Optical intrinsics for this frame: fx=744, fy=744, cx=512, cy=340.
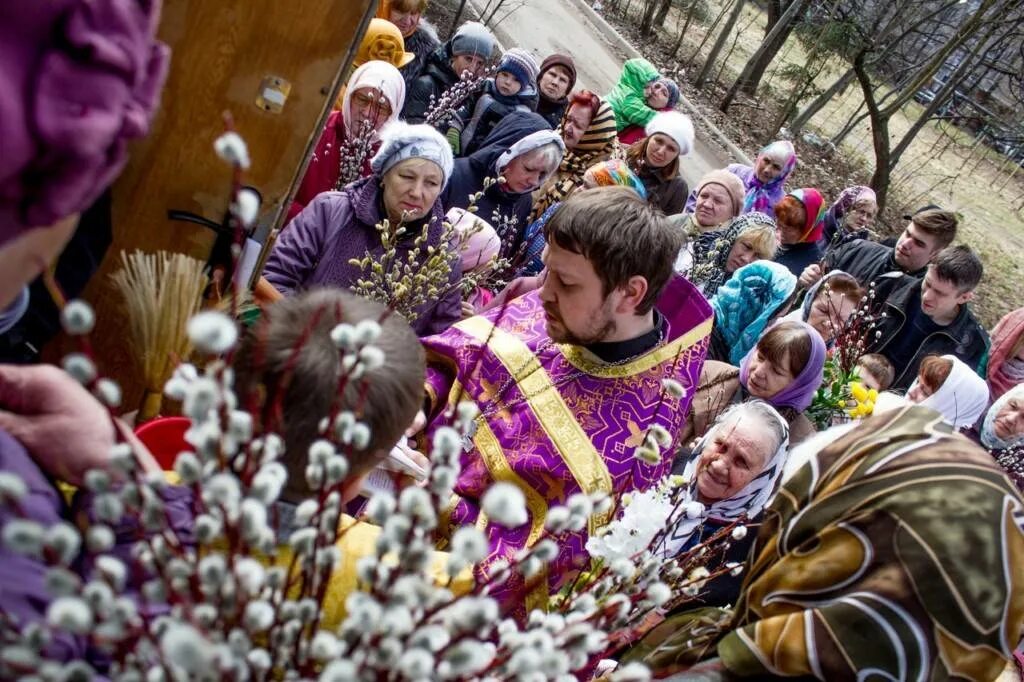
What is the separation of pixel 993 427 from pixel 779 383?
1.78 meters

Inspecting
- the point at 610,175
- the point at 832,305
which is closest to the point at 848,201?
the point at 832,305

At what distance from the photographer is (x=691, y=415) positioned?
3566mm

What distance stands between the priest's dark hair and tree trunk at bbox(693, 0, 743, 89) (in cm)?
1505

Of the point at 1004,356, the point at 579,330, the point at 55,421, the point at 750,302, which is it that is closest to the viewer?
the point at 55,421

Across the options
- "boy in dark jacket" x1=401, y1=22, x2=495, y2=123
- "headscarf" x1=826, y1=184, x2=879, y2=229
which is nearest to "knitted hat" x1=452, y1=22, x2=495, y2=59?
"boy in dark jacket" x1=401, y1=22, x2=495, y2=123

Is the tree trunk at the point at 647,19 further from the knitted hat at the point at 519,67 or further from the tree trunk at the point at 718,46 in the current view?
the knitted hat at the point at 519,67

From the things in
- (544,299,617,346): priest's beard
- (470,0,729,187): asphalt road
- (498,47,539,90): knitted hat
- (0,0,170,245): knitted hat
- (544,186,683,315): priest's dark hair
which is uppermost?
(0,0,170,245): knitted hat

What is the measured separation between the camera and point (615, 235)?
2.00 meters

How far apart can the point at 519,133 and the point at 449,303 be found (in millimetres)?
2231

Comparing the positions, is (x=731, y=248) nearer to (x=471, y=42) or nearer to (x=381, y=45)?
(x=471, y=42)

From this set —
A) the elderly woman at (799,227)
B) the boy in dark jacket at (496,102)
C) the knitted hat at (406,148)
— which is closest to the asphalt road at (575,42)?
the elderly woman at (799,227)

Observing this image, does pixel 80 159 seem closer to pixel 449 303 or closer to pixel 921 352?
pixel 449 303

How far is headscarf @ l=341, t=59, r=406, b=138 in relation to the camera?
3736 millimetres

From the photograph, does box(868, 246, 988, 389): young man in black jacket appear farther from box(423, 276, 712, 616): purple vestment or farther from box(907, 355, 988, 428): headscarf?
box(423, 276, 712, 616): purple vestment
